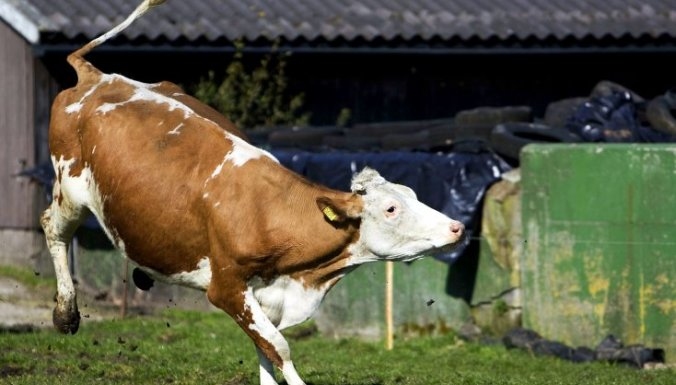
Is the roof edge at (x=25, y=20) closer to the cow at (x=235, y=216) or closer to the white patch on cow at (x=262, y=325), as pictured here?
the cow at (x=235, y=216)

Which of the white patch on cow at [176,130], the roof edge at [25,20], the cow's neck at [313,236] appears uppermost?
the roof edge at [25,20]

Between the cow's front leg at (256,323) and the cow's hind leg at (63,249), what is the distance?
1709 millimetres

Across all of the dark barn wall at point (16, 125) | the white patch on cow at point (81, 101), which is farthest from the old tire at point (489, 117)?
the white patch on cow at point (81, 101)

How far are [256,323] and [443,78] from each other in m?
10.6

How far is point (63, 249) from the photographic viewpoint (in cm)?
1138

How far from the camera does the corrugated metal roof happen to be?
60.5 feet

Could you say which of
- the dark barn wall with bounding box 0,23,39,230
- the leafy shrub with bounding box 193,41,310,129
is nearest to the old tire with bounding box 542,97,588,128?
the leafy shrub with bounding box 193,41,310,129

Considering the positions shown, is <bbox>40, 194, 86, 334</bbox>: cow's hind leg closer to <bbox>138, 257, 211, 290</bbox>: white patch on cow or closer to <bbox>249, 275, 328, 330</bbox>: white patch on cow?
<bbox>138, 257, 211, 290</bbox>: white patch on cow

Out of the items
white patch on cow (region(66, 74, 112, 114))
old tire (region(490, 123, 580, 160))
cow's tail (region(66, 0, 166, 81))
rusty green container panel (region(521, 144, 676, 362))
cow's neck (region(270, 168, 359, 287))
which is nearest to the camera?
cow's neck (region(270, 168, 359, 287))

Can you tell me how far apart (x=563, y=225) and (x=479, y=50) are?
5.29 meters

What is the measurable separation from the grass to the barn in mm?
3838

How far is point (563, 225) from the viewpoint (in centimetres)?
1402

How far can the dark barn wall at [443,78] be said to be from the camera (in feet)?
63.9

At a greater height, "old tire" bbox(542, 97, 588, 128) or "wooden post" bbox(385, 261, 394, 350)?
"old tire" bbox(542, 97, 588, 128)
